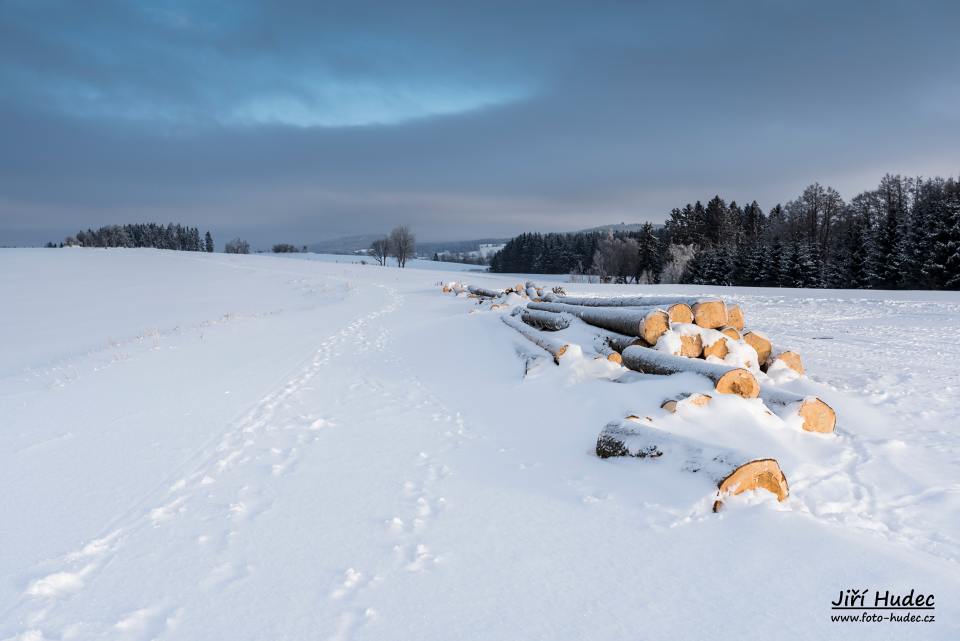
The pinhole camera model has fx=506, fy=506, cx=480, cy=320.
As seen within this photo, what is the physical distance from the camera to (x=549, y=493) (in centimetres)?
390

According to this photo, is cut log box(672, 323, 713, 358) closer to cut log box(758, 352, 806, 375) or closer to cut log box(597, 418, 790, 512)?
cut log box(758, 352, 806, 375)

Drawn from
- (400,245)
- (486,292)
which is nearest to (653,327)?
(486,292)

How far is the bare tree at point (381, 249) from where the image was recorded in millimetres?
85500

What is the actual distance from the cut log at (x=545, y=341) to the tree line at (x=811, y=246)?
30934 millimetres

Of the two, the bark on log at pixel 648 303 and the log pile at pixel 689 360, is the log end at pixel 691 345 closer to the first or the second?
the log pile at pixel 689 360

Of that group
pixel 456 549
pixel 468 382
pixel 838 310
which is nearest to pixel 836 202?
pixel 838 310

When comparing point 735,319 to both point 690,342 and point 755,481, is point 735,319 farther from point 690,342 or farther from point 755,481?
point 755,481

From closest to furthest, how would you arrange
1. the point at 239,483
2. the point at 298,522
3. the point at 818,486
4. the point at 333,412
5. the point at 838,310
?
the point at 298,522 → the point at 818,486 → the point at 239,483 → the point at 333,412 → the point at 838,310

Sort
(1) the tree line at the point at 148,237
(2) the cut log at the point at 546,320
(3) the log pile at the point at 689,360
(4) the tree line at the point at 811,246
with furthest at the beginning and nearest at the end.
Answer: (1) the tree line at the point at 148,237, (4) the tree line at the point at 811,246, (2) the cut log at the point at 546,320, (3) the log pile at the point at 689,360

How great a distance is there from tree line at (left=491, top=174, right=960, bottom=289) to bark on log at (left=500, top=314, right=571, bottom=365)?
1221 inches

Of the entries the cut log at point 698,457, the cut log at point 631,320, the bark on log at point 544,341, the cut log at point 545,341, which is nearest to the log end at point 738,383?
the cut log at point 698,457

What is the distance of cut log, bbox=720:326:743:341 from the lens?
6.91 m

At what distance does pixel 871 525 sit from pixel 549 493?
211cm

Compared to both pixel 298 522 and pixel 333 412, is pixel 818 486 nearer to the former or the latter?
pixel 298 522
